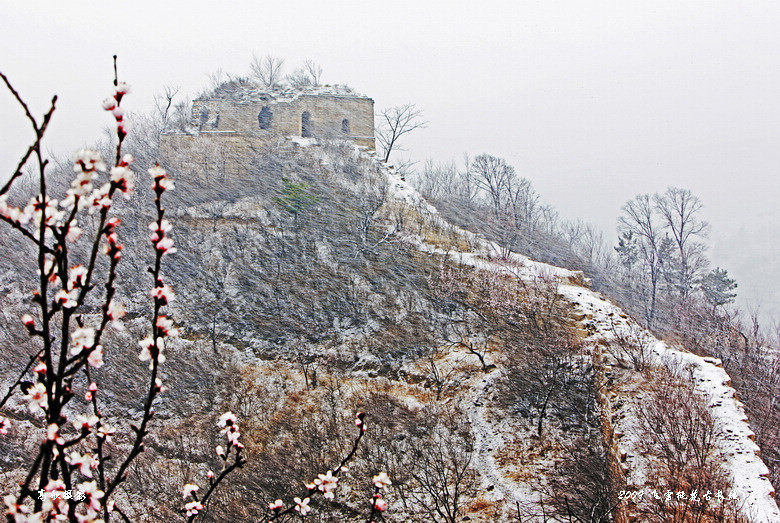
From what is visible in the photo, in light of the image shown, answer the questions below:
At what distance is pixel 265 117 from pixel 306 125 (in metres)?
2.38

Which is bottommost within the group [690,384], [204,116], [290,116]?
[690,384]

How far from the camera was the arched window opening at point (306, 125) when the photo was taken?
2580 centimetres

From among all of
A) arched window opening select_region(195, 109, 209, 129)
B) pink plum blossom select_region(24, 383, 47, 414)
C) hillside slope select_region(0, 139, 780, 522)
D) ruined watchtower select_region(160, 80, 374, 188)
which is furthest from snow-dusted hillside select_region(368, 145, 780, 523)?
arched window opening select_region(195, 109, 209, 129)

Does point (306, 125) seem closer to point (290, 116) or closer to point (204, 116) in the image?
point (290, 116)

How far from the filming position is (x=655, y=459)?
8539 millimetres

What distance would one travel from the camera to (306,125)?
26.0 metres

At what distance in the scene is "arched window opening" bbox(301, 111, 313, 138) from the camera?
25.8 metres

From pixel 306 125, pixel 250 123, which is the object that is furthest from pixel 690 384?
pixel 250 123

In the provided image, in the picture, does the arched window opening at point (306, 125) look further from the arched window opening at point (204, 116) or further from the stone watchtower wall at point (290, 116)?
the arched window opening at point (204, 116)

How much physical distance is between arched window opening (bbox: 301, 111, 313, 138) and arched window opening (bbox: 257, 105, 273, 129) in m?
1.93

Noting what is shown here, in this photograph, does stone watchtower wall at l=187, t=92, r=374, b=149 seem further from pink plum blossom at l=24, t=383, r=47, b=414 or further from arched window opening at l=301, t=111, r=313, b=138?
pink plum blossom at l=24, t=383, r=47, b=414

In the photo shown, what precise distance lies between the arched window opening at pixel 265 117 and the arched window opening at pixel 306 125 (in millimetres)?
1926

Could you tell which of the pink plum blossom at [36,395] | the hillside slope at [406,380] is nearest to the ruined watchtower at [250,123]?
the hillside slope at [406,380]

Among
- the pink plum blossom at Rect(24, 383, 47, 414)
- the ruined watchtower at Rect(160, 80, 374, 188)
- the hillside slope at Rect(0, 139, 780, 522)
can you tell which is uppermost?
the ruined watchtower at Rect(160, 80, 374, 188)
